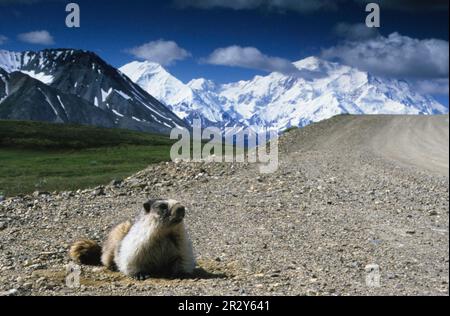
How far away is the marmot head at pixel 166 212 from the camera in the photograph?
9.76 m

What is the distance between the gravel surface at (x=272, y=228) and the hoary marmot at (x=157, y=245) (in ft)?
1.30

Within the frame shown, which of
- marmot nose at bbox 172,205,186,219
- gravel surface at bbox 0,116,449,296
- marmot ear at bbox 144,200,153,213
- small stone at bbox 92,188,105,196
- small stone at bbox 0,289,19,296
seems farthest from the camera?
small stone at bbox 92,188,105,196

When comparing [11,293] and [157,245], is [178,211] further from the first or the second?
[11,293]

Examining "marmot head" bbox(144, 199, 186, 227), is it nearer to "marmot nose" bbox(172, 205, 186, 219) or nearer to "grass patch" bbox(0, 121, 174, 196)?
"marmot nose" bbox(172, 205, 186, 219)

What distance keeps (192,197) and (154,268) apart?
10.8 m

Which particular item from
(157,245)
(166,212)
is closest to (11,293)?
(157,245)

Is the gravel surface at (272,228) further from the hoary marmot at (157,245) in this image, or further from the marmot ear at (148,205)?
the marmot ear at (148,205)

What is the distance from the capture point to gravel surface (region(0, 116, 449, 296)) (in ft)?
26.2

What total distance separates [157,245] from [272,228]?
5.19m

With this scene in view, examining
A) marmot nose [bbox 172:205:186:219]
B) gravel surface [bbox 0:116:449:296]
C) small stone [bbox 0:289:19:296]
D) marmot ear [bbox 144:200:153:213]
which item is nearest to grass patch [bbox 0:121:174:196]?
gravel surface [bbox 0:116:449:296]

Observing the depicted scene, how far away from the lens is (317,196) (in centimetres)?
1889

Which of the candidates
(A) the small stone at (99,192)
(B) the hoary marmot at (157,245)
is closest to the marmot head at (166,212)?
(B) the hoary marmot at (157,245)
